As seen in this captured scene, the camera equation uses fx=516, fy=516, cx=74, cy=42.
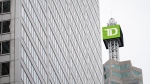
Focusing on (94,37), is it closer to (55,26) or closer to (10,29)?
(55,26)

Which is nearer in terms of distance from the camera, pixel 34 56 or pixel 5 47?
pixel 5 47

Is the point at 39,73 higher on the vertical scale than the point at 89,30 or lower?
lower

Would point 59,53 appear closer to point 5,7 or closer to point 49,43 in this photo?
Answer: point 49,43

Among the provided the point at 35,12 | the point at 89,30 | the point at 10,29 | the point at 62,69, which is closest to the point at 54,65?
the point at 62,69

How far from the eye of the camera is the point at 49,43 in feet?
319

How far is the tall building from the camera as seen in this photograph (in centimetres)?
7912

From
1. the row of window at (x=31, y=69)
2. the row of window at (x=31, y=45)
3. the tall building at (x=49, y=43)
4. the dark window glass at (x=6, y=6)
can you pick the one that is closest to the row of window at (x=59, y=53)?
the tall building at (x=49, y=43)

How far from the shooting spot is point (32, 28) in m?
87.2

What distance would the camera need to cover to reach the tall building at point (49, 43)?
3115 inches

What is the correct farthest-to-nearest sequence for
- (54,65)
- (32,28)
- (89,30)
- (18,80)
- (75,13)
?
1. (89,30)
2. (75,13)
3. (54,65)
4. (32,28)
5. (18,80)

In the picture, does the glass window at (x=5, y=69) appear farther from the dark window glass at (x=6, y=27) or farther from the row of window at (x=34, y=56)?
the row of window at (x=34, y=56)

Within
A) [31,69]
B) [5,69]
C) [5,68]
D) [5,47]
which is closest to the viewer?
[5,69]

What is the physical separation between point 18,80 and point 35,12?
58.0 ft

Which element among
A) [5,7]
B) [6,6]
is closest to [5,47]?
[5,7]
